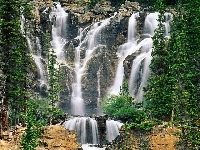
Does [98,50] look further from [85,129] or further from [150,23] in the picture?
[85,129]

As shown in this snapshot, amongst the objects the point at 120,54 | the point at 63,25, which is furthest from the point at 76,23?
the point at 120,54

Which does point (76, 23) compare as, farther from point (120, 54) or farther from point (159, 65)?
point (159, 65)

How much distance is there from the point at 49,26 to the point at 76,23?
16.4ft

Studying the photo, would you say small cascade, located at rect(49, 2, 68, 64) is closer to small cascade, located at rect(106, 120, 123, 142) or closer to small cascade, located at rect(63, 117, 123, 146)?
small cascade, located at rect(63, 117, 123, 146)

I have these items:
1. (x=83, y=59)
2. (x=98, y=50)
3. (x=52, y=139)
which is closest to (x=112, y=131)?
(x=52, y=139)

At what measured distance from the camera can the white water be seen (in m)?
65.6

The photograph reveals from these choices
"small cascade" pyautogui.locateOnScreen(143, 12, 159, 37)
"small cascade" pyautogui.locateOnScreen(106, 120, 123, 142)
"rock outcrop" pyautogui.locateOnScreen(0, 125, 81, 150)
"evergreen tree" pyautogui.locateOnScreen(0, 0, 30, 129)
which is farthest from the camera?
"small cascade" pyautogui.locateOnScreen(143, 12, 159, 37)

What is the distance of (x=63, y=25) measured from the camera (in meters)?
78.9

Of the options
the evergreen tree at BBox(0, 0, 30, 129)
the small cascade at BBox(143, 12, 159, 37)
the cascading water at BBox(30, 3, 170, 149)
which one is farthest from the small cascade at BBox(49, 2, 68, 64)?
the evergreen tree at BBox(0, 0, 30, 129)

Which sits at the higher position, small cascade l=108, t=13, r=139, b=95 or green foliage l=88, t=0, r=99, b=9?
green foliage l=88, t=0, r=99, b=9

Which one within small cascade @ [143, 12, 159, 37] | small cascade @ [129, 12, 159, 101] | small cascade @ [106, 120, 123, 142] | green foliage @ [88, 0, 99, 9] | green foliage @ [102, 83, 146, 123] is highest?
green foliage @ [88, 0, 99, 9]

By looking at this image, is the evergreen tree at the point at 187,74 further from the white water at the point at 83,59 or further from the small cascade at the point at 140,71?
the white water at the point at 83,59

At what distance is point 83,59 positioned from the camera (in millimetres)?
71250

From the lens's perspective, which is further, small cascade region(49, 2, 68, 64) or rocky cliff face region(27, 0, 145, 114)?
small cascade region(49, 2, 68, 64)
